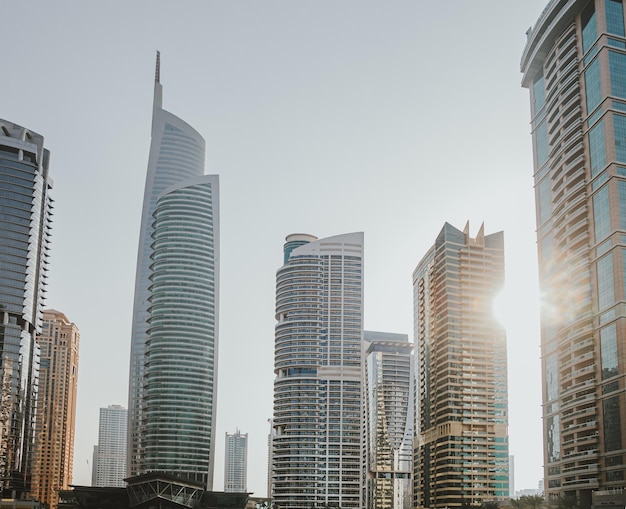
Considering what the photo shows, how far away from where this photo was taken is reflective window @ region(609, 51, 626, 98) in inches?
4449

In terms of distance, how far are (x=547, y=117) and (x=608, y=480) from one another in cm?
5323

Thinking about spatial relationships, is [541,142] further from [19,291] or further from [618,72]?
[19,291]

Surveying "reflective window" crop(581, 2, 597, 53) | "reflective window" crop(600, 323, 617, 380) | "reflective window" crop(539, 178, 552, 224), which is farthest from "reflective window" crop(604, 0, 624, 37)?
"reflective window" crop(600, 323, 617, 380)

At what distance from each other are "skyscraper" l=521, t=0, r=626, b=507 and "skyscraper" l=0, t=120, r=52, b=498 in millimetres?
99951

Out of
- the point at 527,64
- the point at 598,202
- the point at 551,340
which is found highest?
the point at 527,64

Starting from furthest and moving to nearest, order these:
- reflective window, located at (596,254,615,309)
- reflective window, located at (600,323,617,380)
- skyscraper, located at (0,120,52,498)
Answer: skyscraper, located at (0,120,52,498) → reflective window, located at (596,254,615,309) → reflective window, located at (600,323,617,380)

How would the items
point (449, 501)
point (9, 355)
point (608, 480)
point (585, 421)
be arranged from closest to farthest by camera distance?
point (608, 480) → point (585, 421) → point (9, 355) → point (449, 501)

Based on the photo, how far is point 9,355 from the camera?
171 meters

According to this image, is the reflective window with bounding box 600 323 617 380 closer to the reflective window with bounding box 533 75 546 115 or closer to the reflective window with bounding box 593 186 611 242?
the reflective window with bounding box 593 186 611 242

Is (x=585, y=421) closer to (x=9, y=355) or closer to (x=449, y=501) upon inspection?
(x=449, y=501)

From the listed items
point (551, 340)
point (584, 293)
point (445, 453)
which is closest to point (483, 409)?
point (445, 453)

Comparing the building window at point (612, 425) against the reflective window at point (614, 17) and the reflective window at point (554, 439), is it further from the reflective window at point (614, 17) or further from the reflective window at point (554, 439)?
the reflective window at point (614, 17)

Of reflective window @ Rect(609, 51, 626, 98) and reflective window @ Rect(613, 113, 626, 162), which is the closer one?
reflective window @ Rect(613, 113, 626, 162)

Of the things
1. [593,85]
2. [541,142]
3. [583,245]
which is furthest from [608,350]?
[541,142]
